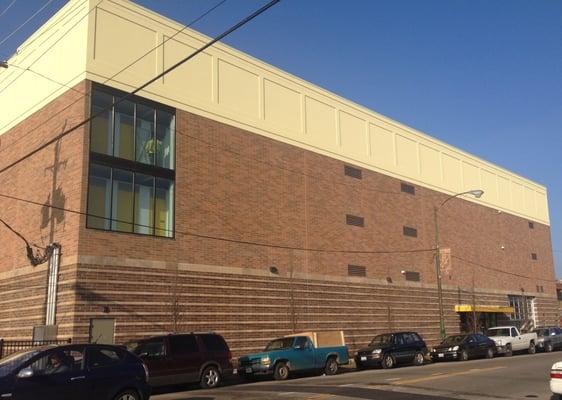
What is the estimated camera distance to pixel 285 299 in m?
30.0

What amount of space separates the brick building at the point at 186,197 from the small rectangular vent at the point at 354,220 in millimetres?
236

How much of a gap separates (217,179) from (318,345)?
28.9ft

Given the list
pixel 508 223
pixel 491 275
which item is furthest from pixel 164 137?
pixel 508 223

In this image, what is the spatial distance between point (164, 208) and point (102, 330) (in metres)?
5.80

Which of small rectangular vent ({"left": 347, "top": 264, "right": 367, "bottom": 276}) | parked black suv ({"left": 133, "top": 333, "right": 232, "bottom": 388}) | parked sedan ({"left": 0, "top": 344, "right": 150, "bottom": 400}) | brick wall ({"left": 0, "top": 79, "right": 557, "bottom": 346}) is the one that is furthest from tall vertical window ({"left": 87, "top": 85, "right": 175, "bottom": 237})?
small rectangular vent ({"left": 347, "top": 264, "right": 367, "bottom": 276})

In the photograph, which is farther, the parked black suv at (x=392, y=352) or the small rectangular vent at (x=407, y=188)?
the small rectangular vent at (x=407, y=188)

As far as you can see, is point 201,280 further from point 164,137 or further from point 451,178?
point 451,178

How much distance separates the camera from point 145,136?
26.1m

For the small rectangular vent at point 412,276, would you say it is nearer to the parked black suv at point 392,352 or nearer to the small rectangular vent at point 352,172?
the small rectangular vent at point 352,172

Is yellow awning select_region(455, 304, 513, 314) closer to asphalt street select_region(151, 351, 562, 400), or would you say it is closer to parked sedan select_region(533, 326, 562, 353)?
parked sedan select_region(533, 326, 562, 353)

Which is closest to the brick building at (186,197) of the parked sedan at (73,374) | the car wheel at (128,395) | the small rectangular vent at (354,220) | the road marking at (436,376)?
the small rectangular vent at (354,220)

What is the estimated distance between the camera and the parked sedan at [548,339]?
35844 mm

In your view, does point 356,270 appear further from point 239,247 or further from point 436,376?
point 436,376

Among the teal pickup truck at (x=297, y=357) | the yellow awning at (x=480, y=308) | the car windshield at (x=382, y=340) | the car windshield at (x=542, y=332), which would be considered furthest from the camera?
the yellow awning at (x=480, y=308)
